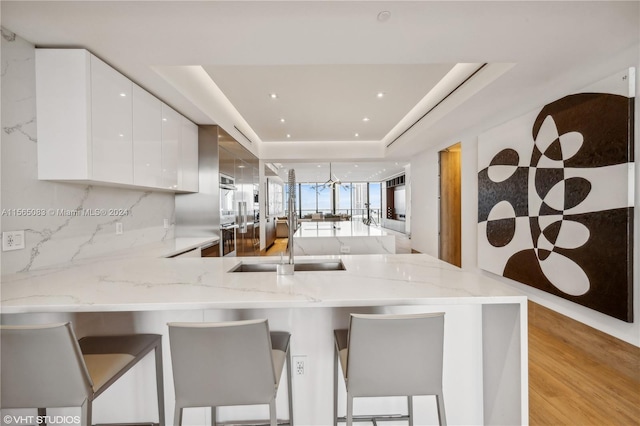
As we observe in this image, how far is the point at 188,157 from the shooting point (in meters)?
3.45

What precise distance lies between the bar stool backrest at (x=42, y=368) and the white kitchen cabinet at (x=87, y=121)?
1248mm

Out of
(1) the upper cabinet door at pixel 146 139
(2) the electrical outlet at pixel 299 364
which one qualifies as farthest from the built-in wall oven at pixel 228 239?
(2) the electrical outlet at pixel 299 364

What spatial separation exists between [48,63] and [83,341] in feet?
5.97

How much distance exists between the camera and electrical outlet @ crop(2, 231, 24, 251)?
162 centimetres

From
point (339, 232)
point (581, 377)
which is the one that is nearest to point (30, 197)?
→ point (339, 232)

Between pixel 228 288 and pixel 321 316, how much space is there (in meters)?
0.52

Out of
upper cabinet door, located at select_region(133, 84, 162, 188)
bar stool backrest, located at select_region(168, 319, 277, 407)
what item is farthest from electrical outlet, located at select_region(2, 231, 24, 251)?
bar stool backrest, located at select_region(168, 319, 277, 407)

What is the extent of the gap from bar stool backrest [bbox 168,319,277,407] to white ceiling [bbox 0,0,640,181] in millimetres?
1653

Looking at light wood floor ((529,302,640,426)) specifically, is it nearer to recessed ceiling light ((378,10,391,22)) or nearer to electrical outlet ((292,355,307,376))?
electrical outlet ((292,355,307,376))

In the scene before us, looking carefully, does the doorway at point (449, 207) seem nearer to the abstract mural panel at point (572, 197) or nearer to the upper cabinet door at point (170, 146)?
the abstract mural panel at point (572, 197)

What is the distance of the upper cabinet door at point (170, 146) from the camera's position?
2.87 m

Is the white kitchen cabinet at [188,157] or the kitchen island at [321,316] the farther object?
the white kitchen cabinet at [188,157]

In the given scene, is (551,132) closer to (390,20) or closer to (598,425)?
(390,20)

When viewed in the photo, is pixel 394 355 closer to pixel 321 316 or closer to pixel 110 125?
pixel 321 316
